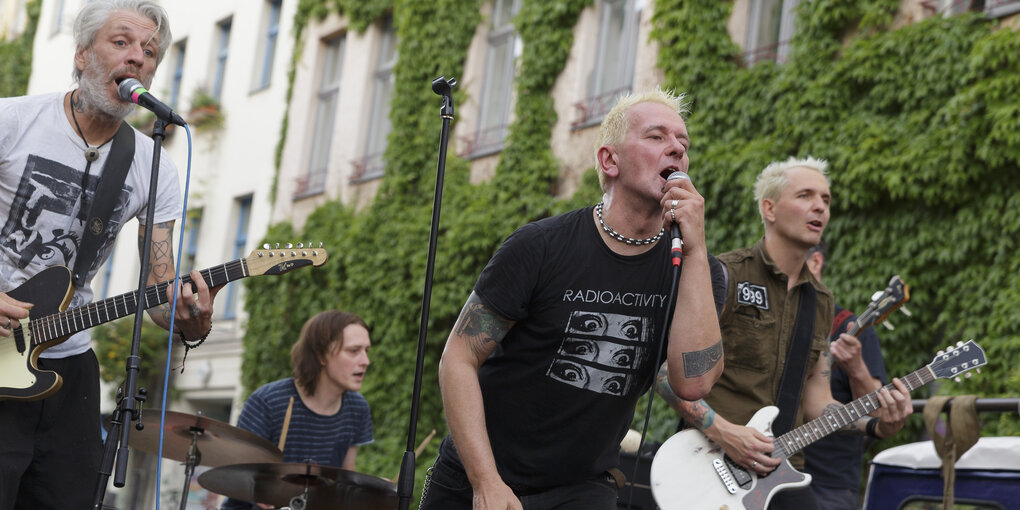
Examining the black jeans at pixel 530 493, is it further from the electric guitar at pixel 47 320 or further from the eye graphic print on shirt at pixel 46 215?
the eye graphic print on shirt at pixel 46 215

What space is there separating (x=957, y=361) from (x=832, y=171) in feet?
14.4

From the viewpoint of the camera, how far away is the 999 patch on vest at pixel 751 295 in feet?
18.8

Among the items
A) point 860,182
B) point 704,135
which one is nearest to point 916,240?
point 860,182

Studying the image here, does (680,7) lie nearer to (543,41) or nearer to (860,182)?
(543,41)

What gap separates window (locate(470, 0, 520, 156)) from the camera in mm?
16203

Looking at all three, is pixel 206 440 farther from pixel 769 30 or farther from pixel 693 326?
pixel 769 30

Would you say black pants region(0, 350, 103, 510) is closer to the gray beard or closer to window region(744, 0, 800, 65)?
the gray beard

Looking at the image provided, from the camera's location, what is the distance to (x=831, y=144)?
10617mm

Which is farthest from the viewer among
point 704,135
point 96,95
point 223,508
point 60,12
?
point 60,12

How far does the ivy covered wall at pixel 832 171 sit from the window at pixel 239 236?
527 cm

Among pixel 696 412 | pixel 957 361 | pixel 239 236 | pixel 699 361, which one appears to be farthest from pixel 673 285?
pixel 239 236

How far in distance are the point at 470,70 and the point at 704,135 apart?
5.58m

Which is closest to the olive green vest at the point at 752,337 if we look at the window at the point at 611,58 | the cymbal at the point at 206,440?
the cymbal at the point at 206,440

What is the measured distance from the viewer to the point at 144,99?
410cm
